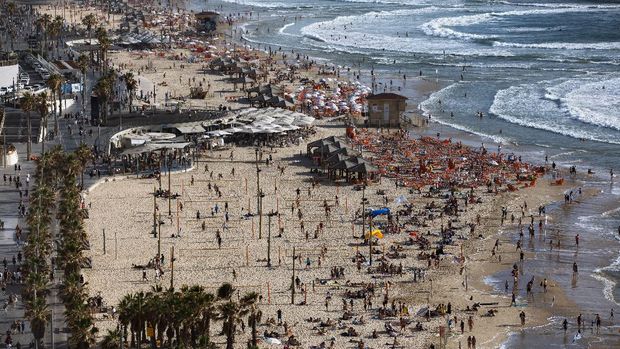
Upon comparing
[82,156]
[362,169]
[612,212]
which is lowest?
[612,212]

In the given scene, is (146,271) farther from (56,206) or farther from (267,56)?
(267,56)

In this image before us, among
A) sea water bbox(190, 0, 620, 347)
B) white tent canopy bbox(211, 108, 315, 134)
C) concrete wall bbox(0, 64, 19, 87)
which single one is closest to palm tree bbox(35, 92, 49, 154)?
white tent canopy bbox(211, 108, 315, 134)

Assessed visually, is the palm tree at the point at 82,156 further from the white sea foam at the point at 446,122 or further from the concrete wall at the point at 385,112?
the white sea foam at the point at 446,122

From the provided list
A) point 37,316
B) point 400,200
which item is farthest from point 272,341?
point 400,200

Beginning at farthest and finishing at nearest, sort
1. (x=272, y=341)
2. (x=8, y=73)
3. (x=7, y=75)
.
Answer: (x=8, y=73), (x=7, y=75), (x=272, y=341)

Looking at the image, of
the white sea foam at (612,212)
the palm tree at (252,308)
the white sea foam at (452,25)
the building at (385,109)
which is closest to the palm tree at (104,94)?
the building at (385,109)

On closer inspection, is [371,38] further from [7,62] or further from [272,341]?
[272,341]

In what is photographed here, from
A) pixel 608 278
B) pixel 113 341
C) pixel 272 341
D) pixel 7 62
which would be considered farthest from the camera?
pixel 7 62
